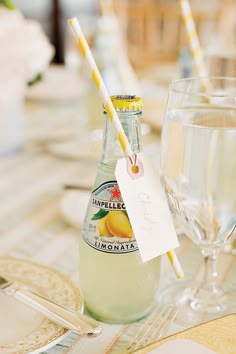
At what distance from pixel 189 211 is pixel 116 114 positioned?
0.42 feet

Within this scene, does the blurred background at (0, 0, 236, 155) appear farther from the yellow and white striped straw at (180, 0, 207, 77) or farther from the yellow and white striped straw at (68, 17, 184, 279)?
the yellow and white striped straw at (68, 17, 184, 279)

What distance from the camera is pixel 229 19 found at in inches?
72.5

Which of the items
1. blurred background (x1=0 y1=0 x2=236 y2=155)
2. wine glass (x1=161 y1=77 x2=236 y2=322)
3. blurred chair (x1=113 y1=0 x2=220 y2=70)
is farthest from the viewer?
blurred chair (x1=113 y1=0 x2=220 y2=70)

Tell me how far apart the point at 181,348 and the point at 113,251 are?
0.34 ft

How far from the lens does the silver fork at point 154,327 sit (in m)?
0.47

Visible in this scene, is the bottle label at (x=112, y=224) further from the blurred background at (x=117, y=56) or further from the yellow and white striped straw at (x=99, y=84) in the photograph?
the blurred background at (x=117, y=56)

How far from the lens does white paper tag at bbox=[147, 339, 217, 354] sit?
40 cm

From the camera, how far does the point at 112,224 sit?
0.47 m

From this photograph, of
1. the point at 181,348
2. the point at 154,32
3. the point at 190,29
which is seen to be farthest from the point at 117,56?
the point at 154,32

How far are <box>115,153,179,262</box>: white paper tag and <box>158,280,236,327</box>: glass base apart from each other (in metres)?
0.08

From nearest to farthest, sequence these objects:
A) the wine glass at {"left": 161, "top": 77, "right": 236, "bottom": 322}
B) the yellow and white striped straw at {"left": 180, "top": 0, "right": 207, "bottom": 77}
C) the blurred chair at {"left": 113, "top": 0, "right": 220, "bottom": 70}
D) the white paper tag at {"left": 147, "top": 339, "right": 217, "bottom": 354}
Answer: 1. the white paper tag at {"left": 147, "top": 339, "right": 217, "bottom": 354}
2. the wine glass at {"left": 161, "top": 77, "right": 236, "bottom": 322}
3. the yellow and white striped straw at {"left": 180, "top": 0, "right": 207, "bottom": 77}
4. the blurred chair at {"left": 113, "top": 0, "right": 220, "bottom": 70}

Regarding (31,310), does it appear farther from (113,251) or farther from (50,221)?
(50,221)

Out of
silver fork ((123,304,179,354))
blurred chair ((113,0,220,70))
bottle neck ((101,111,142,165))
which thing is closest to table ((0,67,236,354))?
silver fork ((123,304,179,354))

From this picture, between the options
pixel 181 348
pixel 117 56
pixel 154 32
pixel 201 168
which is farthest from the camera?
pixel 154 32
